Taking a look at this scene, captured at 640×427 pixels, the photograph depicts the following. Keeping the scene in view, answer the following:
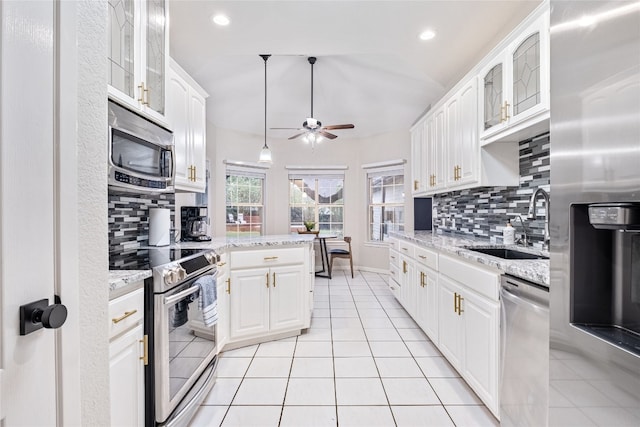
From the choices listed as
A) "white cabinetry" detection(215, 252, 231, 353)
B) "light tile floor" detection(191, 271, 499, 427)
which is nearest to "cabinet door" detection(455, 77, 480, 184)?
"light tile floor" detection(191, 271, 499, 427)

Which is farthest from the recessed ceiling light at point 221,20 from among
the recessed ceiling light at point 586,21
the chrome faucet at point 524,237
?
the chrome faucet at point 524,237

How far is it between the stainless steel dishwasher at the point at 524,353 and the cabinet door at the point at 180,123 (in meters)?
2.30

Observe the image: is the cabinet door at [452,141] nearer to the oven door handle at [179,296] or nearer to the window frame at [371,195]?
the window frame at [371,195]

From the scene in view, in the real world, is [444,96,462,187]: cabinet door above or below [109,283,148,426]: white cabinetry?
above

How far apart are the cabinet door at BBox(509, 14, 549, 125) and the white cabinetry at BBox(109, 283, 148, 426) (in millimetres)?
2340

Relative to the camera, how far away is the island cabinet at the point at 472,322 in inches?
60.7

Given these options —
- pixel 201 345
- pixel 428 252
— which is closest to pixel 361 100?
pixel 428 252

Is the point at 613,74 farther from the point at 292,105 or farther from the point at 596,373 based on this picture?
the point at 292,105

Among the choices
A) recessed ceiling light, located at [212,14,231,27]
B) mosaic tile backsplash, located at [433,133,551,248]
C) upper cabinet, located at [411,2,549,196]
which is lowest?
mosaic tile backsplash, located at [433,133,551,248]

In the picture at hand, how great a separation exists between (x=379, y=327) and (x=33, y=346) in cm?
282

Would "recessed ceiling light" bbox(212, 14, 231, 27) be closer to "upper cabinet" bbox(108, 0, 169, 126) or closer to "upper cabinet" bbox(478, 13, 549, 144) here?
"upper cabinet" bbox(108, 0, 169, 126)

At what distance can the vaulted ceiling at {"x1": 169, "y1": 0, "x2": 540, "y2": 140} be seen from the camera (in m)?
2.18

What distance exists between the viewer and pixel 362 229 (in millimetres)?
5719

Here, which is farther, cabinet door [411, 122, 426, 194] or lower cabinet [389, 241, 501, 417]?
cabinet door [411, 122, 426, 194]
